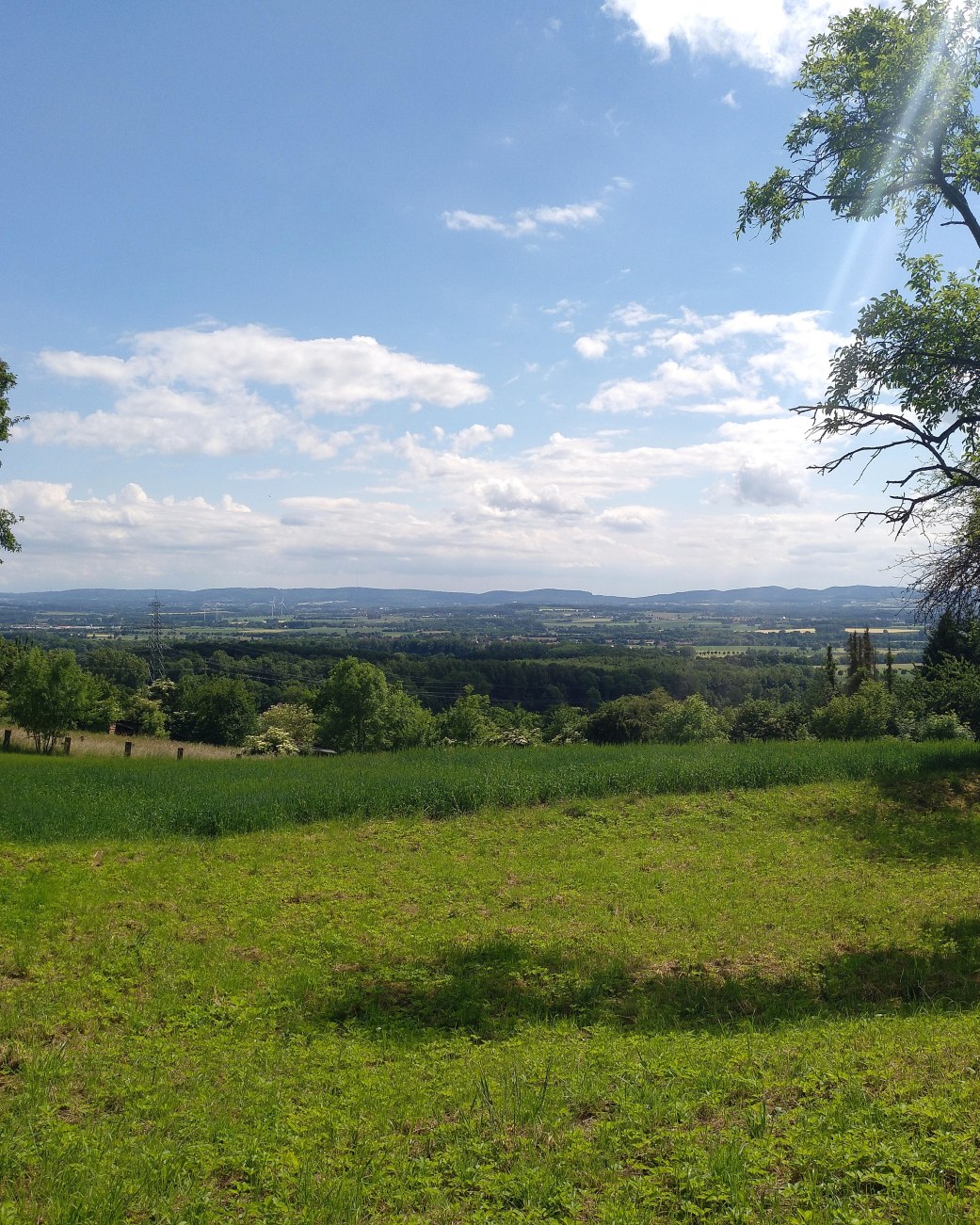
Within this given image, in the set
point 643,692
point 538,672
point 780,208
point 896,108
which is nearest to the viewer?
point 896,108

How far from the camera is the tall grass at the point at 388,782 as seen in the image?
1588cm

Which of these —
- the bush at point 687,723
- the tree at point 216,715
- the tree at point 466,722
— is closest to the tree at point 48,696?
the tree at point 466,722

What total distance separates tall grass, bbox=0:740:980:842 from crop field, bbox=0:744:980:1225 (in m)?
0.15

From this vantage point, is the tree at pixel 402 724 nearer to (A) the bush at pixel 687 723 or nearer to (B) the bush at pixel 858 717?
(A) the bush at pixel 687 723

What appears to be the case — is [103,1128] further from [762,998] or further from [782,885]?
[782,885]

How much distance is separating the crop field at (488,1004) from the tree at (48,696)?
748 inches

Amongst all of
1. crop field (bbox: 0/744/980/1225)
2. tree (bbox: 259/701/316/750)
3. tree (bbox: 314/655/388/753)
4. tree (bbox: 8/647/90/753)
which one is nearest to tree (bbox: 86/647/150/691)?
tree (bbox: 259/701/316/750)

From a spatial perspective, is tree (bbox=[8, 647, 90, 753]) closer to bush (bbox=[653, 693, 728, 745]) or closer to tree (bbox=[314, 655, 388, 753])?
tree (bbox=[314, 655, 388, 753])

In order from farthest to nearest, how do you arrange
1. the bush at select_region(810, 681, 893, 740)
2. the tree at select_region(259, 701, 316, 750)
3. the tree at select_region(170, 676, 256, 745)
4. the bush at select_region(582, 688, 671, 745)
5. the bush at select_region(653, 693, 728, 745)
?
1. the tree at select_region(170, 676, 256, 745)
2. the tree at select_region(259, 701, 316, 750)
3. the bush at select_region(582, 688, 671, 745)
4. the bush at select_region(653, 693, 728, 745)
5. the bush at select_region(810, 681, 893, 740)

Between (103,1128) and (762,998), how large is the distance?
21.3 ft

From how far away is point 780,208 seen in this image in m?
11.1

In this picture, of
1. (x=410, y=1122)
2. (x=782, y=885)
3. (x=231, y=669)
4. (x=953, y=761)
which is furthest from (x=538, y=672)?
(x=410, y=1122)

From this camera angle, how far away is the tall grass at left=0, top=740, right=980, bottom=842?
15883 mm

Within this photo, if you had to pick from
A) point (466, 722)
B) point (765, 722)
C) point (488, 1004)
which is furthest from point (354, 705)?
point (488, 1004)
